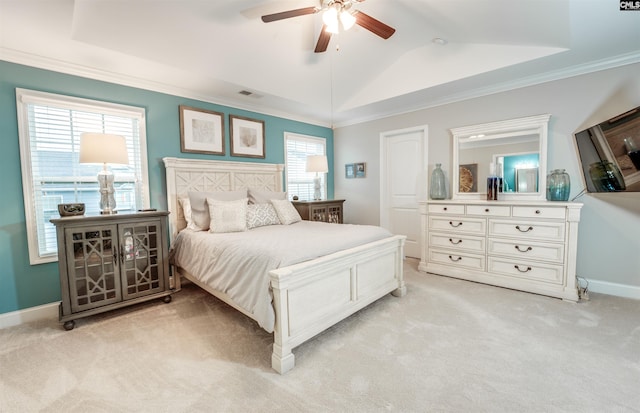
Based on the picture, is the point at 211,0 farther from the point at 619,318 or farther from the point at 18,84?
the point at 619,318

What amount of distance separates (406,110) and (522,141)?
168 cm

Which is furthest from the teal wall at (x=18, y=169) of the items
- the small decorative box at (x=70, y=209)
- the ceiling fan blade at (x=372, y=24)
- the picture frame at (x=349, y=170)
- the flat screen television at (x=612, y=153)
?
the flat screen television at (x=612, y=153)

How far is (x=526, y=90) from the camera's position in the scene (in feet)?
10.9

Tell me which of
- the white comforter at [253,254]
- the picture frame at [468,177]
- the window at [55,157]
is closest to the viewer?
the white comforter at [253,254]

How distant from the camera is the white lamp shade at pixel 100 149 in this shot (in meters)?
2.46

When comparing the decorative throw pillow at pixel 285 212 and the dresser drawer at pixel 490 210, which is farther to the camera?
the decorative throw pillow at pixel 285 212

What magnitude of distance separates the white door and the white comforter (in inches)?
70.2

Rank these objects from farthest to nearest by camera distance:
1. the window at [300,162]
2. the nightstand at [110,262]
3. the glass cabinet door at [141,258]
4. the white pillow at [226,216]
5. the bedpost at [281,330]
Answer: the window at [300,162], the white pillow at [226,216], the glass cabinet door at [141,258], the nightstand at [110,262], the bedpost at [281,330]

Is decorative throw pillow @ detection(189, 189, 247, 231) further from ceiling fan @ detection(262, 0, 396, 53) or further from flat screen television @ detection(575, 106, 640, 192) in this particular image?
flat screen television @ detection(575, 106, 640, 192)

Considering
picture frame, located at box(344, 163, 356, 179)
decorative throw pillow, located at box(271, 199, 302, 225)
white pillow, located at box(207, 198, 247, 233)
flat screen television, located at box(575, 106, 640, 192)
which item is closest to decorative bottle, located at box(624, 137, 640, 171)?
flat screen television, located at box(575, 106, 640, 192)

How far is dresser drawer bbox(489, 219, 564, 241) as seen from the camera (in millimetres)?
2881

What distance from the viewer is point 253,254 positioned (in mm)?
2076

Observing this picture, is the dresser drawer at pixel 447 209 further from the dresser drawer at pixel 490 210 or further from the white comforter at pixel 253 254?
the white comforter at pixel 253 254

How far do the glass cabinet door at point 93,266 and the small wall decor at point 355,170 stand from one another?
376 centimetres
